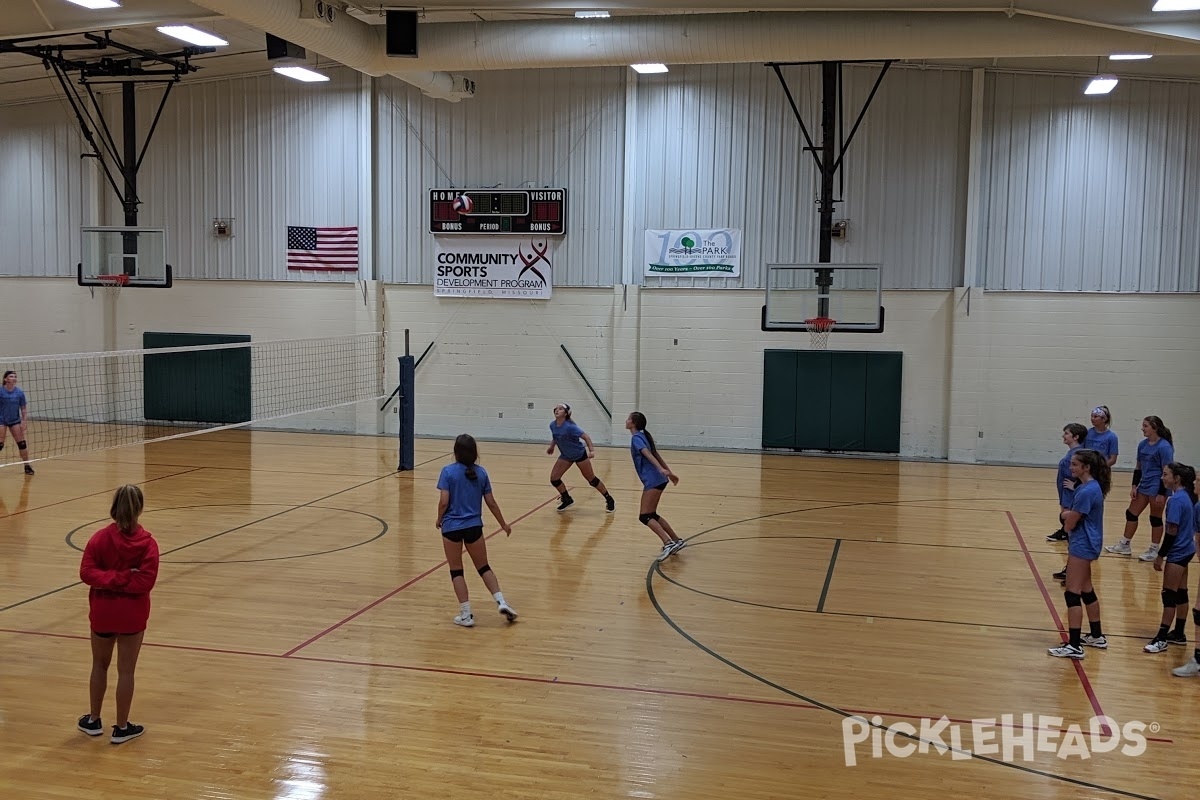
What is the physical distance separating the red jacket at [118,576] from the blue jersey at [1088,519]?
7.18 m

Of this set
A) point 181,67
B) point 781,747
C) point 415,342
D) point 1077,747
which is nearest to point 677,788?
point 781,747

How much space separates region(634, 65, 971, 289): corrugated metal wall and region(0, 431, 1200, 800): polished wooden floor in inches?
289

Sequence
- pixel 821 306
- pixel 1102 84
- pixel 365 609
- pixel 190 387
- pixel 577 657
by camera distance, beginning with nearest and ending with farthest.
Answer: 1. pixel 577 657
2. pixel 365 609
3. pixel 821 306
4. pixel 1102 84
5. pixel 190 387

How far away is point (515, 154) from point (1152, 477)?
603 inches

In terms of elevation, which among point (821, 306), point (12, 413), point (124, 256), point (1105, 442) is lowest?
point (12, 413)

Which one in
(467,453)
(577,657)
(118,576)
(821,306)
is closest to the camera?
(118,576)

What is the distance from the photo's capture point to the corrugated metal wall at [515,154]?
22406mm

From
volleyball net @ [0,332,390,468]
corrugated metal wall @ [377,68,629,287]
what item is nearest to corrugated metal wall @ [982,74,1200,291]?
corrugated metal wall @ [377,68,629,287]

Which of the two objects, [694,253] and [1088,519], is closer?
[1088,519]

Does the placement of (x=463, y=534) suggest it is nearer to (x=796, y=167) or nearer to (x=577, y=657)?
(x=577, y=657)

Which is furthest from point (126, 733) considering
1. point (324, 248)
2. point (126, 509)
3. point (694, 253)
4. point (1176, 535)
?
point (324, 248)

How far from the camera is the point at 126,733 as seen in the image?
6.82 m

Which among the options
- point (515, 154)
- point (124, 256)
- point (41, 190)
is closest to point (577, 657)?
point (124, 256)

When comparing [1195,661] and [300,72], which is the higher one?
[300,72]
